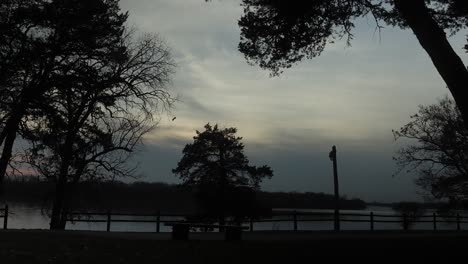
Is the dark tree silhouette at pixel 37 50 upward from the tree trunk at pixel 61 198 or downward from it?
upward

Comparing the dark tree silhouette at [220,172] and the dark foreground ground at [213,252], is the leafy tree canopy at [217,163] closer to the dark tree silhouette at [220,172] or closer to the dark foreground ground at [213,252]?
the dark tree silhouette at [220,172]

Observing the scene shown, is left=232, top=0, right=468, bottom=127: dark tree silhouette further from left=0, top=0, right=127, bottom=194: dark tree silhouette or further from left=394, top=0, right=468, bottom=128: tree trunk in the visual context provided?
left=0, top=0, right=127, bottom=194: dark tree silhouette

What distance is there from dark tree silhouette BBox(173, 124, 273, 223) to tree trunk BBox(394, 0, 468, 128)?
1241 inches

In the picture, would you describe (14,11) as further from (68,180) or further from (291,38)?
(68,180)

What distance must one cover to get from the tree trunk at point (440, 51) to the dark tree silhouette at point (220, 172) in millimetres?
31534

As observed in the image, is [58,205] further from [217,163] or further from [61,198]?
[217,163]

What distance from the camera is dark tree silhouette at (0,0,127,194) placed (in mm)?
19984

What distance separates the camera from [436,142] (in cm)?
3931

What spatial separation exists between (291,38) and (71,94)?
32.8ft

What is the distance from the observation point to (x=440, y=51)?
12.4 metres

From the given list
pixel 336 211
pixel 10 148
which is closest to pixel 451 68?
pixel 10 148

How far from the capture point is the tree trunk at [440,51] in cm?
1203

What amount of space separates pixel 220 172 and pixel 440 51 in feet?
112

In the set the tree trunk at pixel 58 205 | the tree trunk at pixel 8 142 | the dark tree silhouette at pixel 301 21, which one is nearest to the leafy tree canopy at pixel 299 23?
the dark tree silhouette at pixel 301 21
